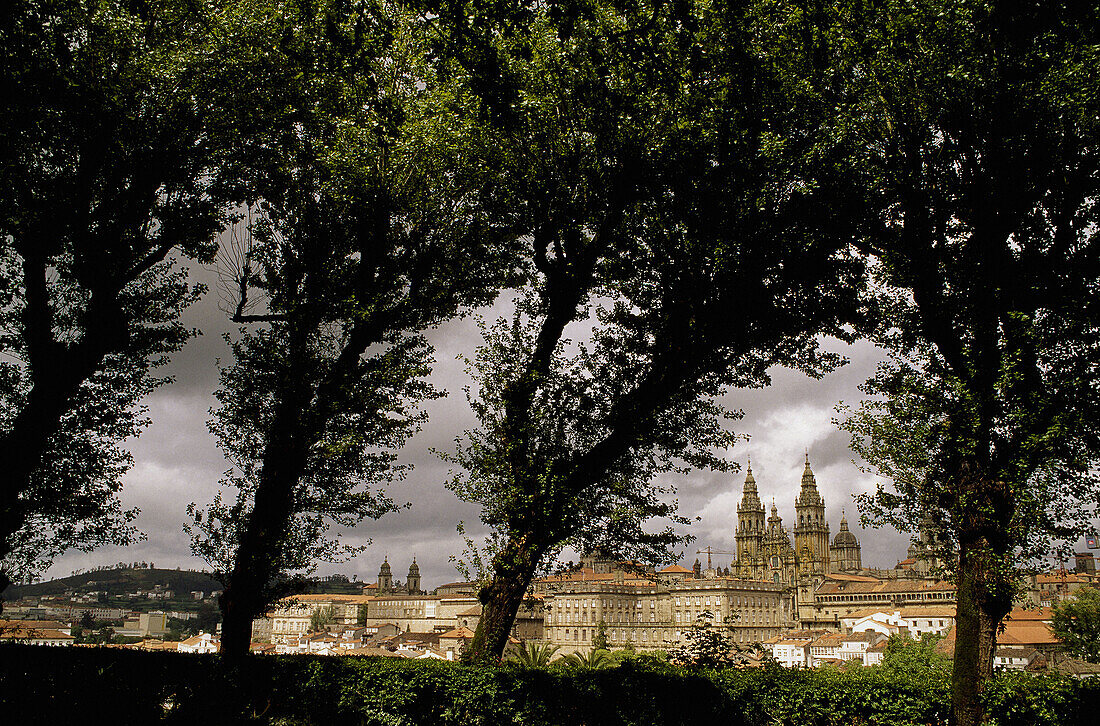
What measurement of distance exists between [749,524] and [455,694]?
7192 inches

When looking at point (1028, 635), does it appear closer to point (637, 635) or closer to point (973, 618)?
point (637, 635)

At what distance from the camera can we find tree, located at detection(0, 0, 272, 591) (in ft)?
43.3

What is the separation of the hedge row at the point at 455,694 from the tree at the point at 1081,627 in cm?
8019

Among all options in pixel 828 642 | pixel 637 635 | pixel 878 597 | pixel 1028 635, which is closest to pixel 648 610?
pixel 637 635

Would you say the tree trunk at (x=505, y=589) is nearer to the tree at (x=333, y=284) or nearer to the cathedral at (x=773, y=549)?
the tree at (x=333, y=284)

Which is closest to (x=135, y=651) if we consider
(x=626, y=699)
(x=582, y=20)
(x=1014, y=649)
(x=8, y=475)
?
(x=8, y=475)

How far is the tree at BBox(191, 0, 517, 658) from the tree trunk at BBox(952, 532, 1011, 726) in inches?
408

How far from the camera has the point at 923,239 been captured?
508 inches

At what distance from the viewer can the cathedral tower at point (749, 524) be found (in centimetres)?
18288

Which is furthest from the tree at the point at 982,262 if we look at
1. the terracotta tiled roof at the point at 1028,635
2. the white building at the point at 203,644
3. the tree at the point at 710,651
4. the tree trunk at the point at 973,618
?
the terracotta tiled roof at the point at 1028,635

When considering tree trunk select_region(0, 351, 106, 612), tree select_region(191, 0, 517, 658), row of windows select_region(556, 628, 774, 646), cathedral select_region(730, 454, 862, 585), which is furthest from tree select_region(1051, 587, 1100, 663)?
tree trunk select_region(0, 351, 106, 612)

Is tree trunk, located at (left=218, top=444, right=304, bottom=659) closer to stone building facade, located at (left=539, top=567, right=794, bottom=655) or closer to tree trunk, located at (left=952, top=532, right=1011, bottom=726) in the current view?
tree trunk, located at (left=952, top=532, right=1011, bottom=726)

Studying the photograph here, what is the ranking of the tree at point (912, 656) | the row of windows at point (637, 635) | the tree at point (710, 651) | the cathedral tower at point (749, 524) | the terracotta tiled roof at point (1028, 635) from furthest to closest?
the cathedral tower at point (749, 524)
the row of windows at point (637, 635)
the terracotta tiled roof at point (1028, 635)
the tree at point (912, 656)
the tree at point (710, 651)

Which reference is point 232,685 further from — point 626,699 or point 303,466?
point 626,699
